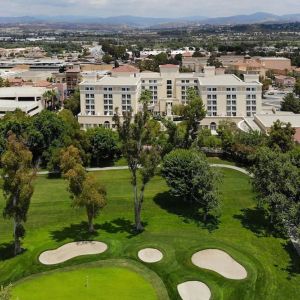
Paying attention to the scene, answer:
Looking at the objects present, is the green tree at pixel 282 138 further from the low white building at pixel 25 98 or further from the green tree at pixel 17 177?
the low white building at pixel 25 98

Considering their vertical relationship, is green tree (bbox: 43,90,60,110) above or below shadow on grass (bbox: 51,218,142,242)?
above

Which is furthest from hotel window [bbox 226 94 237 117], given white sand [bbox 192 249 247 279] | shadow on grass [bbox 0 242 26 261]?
shadow on grass [bbox 0 242 26 261]

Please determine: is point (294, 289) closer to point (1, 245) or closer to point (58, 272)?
point (58, 272)

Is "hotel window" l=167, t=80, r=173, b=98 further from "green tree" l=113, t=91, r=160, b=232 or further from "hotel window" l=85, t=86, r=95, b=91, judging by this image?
"green tree" l=113, t=91, r=160, b=232

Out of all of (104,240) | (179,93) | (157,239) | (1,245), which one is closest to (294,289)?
(157,239)

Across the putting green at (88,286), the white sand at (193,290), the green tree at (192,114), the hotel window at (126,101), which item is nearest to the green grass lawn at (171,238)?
the white sand at (193,290)

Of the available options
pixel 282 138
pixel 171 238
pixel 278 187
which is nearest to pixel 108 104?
pixel 282 138
